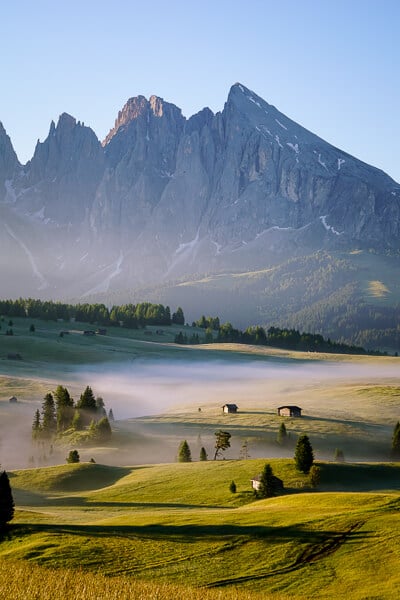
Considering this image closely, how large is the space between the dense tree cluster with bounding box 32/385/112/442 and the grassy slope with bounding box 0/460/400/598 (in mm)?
48131

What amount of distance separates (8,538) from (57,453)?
7191cm

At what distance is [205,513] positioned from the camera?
68.1 metres

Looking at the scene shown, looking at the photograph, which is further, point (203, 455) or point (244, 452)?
point (244, 452)

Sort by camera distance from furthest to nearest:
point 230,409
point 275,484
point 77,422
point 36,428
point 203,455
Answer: point 230,409, point 77,422, point 36,428, point 203,455, point 275,484

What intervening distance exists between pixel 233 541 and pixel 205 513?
14281 mm

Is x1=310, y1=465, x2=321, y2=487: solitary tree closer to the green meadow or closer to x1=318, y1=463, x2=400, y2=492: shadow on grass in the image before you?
x1=318, y1=463, x2=400, y2=492: shadow on grass

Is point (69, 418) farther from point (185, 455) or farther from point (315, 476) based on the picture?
point (315, 476)

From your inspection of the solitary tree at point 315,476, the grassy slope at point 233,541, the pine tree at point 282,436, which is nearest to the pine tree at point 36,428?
the pine tree at point 282,436

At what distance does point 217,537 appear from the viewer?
182 ft

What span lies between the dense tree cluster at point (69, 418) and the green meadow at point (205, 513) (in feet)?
11.2

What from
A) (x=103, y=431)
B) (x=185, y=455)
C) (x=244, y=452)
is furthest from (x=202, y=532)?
(x=103, y=431)

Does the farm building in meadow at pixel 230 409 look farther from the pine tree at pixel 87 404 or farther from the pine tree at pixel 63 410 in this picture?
the pine tree at pixel 63 410

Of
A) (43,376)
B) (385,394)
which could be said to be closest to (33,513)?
(385,394)

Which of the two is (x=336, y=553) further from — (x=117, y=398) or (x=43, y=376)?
(x=43, y=376)
